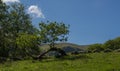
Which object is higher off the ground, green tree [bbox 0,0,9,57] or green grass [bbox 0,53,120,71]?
green tree [bbox 0,0,9,57]

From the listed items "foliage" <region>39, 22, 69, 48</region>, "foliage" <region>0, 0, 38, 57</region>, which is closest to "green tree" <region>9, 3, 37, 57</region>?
"foliage" <region>0, 0, 38, 57</region>

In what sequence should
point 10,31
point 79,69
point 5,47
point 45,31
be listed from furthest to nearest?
point 10,31
point 5,47
point 45,31
point 79,69

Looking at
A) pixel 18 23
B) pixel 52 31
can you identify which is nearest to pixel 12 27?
pixel 18 23

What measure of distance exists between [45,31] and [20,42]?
21.9 feet

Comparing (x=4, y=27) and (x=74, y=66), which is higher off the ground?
(x=4, y=27)

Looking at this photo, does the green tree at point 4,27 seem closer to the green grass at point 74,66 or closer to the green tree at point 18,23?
the green tree at point 18,23

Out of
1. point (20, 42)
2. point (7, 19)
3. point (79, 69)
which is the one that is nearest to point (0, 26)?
point (7, 19)

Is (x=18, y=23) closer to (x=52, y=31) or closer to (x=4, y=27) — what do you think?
(x=4, y=27)

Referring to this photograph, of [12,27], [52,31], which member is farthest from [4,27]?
[52,31]

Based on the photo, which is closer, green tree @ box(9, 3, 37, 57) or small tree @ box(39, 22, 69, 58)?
small tree @ box(39, 22, 69, 58)

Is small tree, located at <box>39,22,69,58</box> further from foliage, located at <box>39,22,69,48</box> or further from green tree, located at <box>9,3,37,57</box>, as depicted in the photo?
green tree, located at <box>9,3,37,57</box>

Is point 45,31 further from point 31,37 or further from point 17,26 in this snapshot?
point 17,26

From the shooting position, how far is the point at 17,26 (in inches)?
3935

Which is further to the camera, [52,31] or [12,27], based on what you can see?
[12,27]
